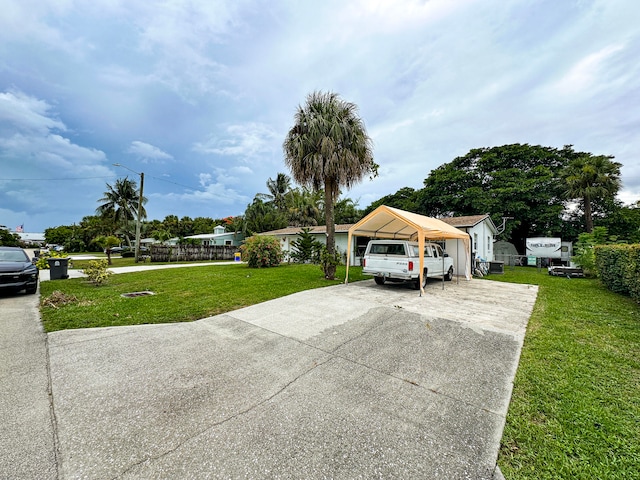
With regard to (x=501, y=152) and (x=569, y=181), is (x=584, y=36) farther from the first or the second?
(x=501, y=152)

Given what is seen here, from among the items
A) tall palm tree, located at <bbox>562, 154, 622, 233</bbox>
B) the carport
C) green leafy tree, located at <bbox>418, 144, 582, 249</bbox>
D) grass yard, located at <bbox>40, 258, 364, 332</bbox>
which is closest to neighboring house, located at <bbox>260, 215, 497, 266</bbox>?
the carport

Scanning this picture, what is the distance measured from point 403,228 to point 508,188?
1765cm

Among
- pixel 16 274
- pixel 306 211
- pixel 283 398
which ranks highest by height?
pixel 306 211

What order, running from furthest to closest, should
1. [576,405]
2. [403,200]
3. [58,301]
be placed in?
[403,200] < [58,301] < [576,405]

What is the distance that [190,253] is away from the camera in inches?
926

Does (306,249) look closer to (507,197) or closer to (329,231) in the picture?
(329,231)

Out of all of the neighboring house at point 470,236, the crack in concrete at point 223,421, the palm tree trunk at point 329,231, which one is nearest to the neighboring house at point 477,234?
the neighboring house at point 470,236

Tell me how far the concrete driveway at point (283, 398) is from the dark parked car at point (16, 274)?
5.01 metres

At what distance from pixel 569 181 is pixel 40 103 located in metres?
35.6

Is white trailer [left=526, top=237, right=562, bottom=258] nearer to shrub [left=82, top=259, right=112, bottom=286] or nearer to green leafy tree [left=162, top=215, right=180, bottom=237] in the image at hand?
shrub [left=82, top=259, right=112, bottom=286]

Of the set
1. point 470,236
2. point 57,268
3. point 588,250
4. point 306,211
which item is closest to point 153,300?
point 57,268

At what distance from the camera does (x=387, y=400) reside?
2746mm

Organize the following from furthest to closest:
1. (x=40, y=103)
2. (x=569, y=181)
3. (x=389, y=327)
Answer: (x=569, y=181)
(x=40, y=103)
(x=389, y=327)

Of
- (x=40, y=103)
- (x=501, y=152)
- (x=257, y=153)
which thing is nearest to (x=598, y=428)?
(x=257, y=153)
